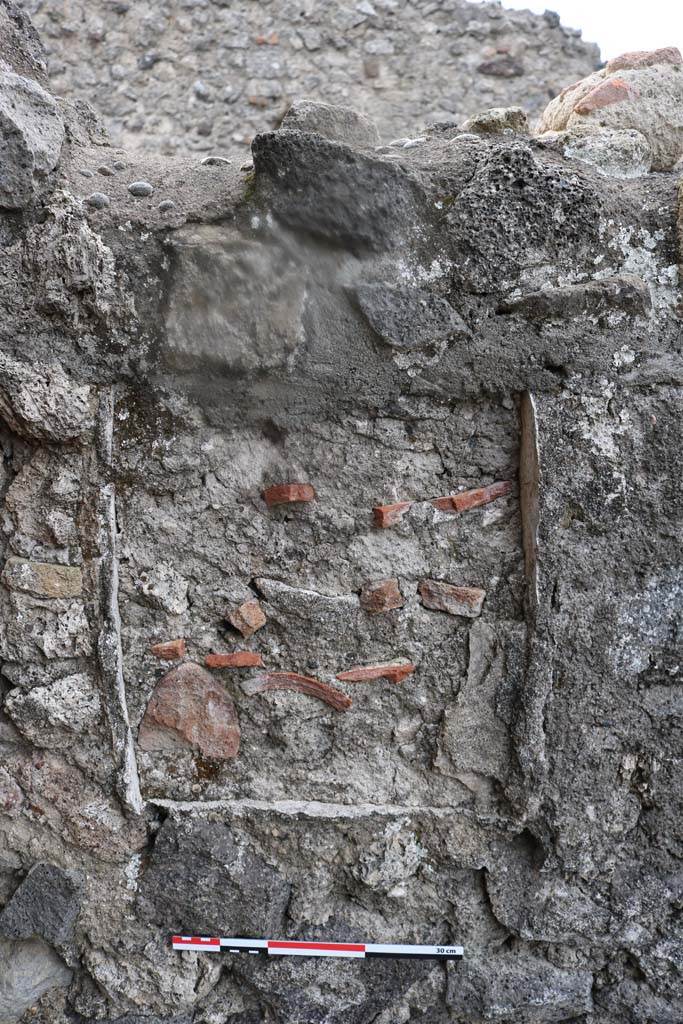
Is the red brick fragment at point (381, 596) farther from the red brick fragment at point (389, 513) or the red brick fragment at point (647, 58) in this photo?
the red brick fragment at point (647, 58)

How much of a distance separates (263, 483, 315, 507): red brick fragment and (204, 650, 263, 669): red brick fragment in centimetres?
34

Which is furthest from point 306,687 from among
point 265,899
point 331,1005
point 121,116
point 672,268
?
point 121,116

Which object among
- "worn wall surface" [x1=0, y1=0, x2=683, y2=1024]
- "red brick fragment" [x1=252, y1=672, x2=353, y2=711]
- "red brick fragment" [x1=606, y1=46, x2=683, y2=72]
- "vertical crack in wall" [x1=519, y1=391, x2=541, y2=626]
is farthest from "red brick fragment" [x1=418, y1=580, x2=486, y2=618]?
"red brick fragment" [x1=606, y1=46, x2=683, y2=72]

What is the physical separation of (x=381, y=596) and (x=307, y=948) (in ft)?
2.66

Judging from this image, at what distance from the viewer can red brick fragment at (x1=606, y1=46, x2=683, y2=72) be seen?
6.62 ft

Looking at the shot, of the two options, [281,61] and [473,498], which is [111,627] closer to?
[473,498]

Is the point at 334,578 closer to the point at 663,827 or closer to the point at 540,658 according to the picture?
the point at 540,658

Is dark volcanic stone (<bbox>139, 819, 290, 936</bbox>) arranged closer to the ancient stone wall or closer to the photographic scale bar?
the photographic scale bar

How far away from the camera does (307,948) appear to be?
1.74 meters

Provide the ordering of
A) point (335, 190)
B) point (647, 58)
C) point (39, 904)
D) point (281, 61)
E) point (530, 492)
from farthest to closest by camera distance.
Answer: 1. point (281, 61)
2. point (647, 58)
3. point (39, 904)
4. point (530, 492)
5. point (335, 190)

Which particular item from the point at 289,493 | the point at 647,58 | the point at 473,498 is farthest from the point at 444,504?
the point at 647,58

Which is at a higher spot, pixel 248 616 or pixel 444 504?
pixel 444 504

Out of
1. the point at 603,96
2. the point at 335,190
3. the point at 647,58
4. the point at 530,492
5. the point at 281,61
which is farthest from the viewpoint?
the point at 281,61

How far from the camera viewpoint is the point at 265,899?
1720mm
